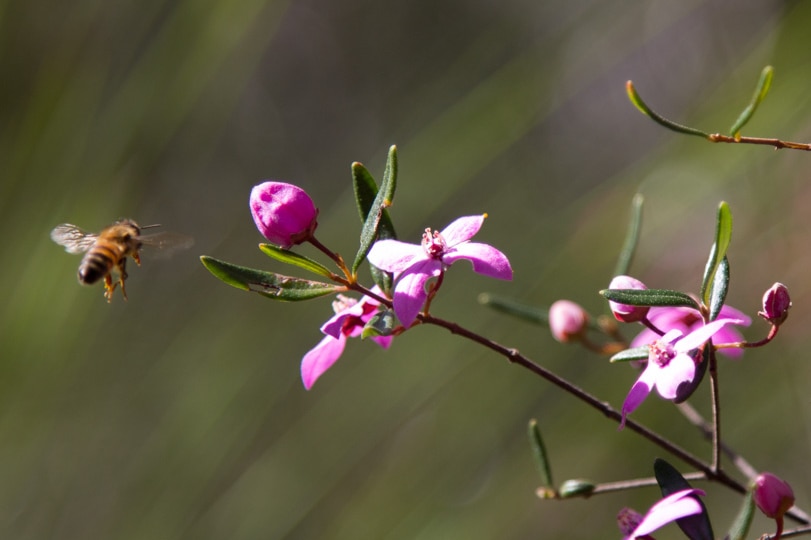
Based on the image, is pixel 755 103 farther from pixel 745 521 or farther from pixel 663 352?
pixel 745 521

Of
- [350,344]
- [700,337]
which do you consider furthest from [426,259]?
[350,344]

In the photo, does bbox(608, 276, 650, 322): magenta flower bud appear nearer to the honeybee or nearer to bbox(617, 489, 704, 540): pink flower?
bbox(617, 489, 704, 540): pink flower

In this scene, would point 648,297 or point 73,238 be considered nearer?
point 648,297

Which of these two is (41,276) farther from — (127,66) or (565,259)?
(565,259)

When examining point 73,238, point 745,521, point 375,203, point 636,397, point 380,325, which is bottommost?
point 745,521

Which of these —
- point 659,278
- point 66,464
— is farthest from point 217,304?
point 659,278

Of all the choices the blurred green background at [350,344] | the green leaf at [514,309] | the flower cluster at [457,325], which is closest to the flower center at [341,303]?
the flower cluster at [457,325]
